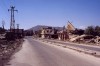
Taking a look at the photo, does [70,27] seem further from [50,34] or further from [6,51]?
[6,51]

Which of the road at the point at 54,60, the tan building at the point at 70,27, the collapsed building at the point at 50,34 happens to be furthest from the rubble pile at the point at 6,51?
the collapsed building at the point at 50,34

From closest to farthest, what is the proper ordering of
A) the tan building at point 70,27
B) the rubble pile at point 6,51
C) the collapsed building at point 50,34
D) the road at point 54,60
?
the road at point 54,60
the rubble pile at point 6,51
the tan building at point 70,27
the collapsed building at point 50,34

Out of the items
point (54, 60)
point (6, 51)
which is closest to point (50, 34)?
point (6, 51)

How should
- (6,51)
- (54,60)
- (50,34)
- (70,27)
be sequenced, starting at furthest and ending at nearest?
(50,34) < (70,27) < (6,51) < (54,60)

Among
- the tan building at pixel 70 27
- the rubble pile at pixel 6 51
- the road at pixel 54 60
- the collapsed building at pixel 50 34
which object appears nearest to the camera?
the road at pixel 54 60

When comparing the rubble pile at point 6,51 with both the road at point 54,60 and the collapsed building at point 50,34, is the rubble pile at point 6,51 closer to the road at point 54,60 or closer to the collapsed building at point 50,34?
the road at point 54,60

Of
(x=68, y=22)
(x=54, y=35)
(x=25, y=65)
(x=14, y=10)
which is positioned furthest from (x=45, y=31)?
(x=25, y=65)

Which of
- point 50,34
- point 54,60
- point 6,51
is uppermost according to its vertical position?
point 50,34

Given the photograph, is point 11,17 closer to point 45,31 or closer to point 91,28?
point 91,28

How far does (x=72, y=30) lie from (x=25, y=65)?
287ft

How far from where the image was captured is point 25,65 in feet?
53.5

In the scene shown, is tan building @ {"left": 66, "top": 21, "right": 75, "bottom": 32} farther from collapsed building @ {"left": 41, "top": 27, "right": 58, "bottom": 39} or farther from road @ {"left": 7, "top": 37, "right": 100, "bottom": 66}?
road @ {"left": 7, "top": 37, "right": 100, "bottom": 66}

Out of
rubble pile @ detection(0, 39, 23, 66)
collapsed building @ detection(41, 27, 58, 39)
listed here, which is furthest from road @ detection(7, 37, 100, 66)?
collapsed building @ detection(41, 27, 58, 39)

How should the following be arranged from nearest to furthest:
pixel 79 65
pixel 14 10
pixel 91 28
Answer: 1. pixel 79 65
2. pixel 14 10
3. pixel 91 28
